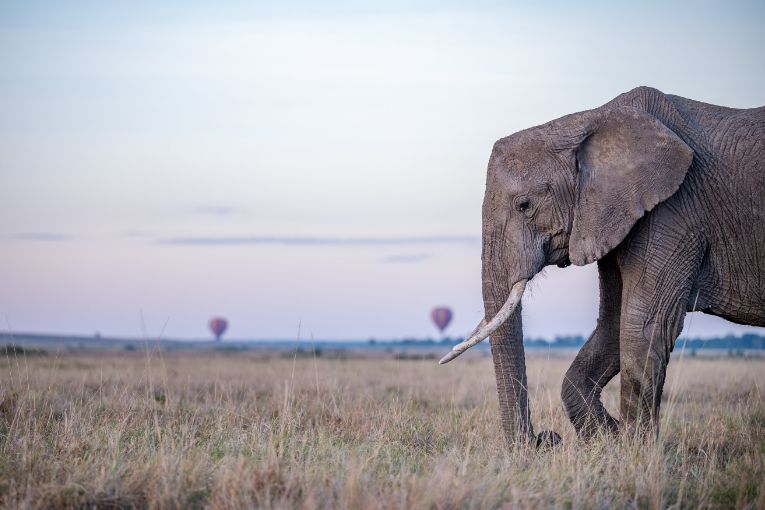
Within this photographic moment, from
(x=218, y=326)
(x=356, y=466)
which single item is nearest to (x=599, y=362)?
(x=356, y=466)

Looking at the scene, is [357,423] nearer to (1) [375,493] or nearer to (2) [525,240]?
(2) [525,240]

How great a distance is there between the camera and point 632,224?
890 centimetres

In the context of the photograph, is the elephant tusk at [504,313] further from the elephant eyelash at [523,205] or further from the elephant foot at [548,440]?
the elephant foot at [548,440]

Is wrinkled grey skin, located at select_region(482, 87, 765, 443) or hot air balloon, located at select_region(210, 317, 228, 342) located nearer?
wrinkled grey skin, located at select_region(482, 87, 765, 443)

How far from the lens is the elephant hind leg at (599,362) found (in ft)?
33.2

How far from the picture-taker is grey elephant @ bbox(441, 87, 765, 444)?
9.03 meters

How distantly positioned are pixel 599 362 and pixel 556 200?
2040 mm

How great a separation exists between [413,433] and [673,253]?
2.96 meters

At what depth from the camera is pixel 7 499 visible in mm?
6070

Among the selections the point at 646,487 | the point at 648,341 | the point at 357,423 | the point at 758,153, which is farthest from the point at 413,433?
the point at 758,153

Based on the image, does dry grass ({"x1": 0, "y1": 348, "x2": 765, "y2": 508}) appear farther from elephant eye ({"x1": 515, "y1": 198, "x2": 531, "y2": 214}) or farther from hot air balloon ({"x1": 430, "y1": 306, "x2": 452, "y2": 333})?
hot air balloon ({"x1": 430, "y1": 306, "x2": 452, "y2": 333})

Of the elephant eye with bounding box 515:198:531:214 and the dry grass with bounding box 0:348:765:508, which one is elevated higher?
the elephant eye with bounding box 515:198:531:214

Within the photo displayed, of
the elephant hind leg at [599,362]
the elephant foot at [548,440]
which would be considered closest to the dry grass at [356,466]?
the elephant foot at [548,440]

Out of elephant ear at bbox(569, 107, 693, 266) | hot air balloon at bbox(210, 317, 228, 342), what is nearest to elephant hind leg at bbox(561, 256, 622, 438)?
elephant ear at bbox(569, 107, 693, 266)
